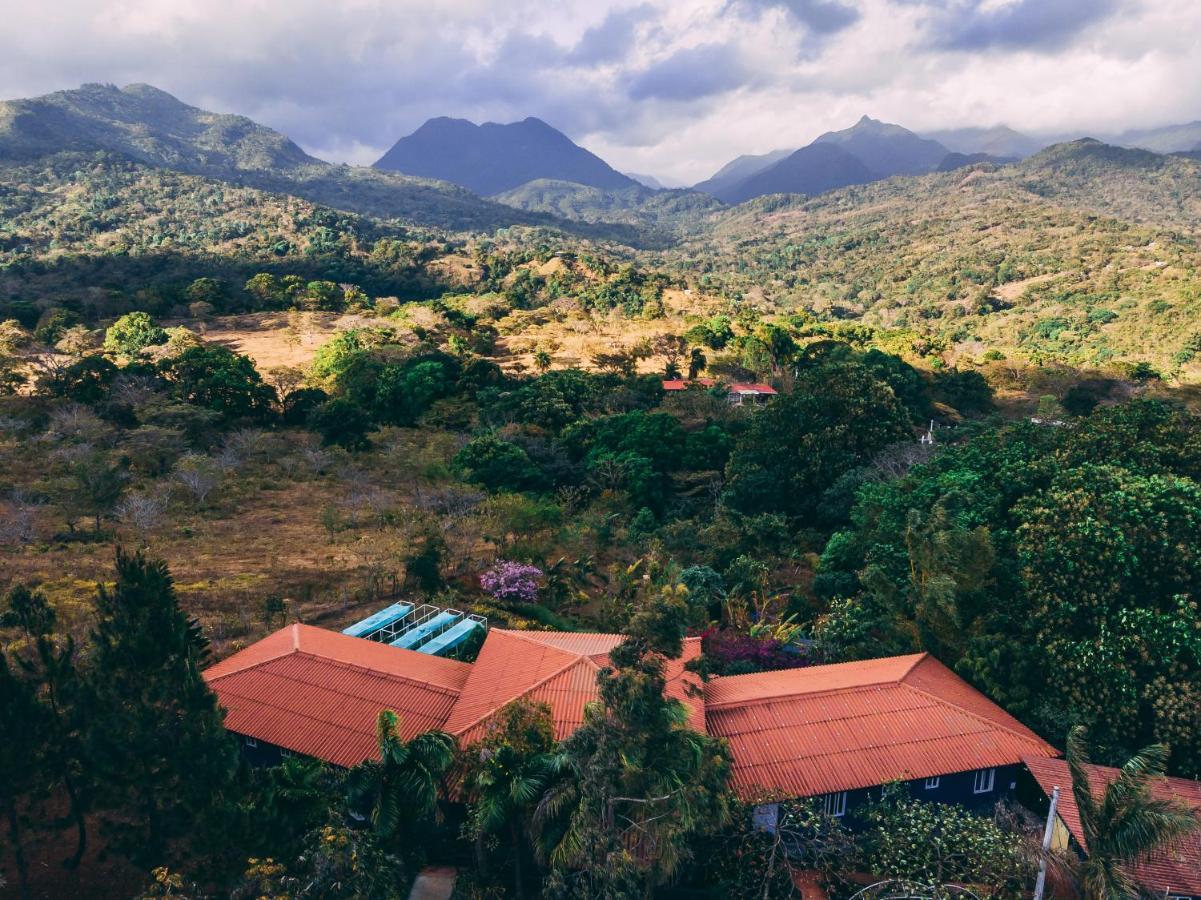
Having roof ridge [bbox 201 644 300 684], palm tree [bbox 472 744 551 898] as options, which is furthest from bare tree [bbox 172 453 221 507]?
palm tree [bbox 472 744 551 898]

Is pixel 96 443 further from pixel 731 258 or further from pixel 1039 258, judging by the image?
pixel 731 258

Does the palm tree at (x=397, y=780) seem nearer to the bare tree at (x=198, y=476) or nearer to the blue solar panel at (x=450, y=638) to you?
the blue solar panel at (x=450, y=638)

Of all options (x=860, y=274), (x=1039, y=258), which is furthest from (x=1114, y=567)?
(x=860, y=274)

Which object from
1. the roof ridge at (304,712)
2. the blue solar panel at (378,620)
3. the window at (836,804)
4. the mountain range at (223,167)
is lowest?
the window at (836,804)

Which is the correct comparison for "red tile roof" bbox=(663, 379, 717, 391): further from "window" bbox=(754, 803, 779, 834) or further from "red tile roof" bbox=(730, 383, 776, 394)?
"window" bbox=(754, 803, 779, 834)

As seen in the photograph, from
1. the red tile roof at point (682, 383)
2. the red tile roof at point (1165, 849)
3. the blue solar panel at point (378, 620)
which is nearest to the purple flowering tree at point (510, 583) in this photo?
the blue solar panel at point (378, 620)

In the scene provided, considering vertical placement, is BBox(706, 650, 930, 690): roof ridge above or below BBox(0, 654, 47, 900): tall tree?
below

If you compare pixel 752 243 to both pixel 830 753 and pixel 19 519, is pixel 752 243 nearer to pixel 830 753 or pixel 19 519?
pixel 19 519
